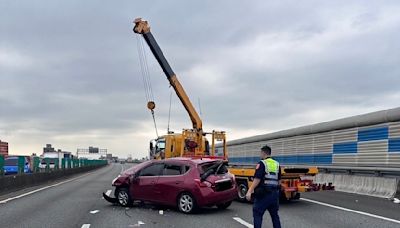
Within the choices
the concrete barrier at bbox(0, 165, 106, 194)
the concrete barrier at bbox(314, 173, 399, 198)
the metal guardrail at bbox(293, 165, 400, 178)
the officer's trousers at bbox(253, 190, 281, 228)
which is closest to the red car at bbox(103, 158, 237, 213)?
the officer's trousers at bbox(253, 190, 281, 228)

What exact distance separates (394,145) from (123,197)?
1036cm

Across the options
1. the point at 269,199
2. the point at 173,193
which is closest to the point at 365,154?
the point at 173,193

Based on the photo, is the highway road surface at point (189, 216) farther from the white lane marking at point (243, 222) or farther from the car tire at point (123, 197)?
the car tire at point (123, 197)

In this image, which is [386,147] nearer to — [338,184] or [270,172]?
[338,184]

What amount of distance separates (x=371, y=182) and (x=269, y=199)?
35.2ft

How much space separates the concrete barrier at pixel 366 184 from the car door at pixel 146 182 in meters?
8.17

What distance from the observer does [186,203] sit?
42.3 feet

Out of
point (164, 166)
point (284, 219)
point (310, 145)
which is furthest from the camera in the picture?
point (310, 145)

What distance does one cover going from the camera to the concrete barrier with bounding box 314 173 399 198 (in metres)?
16.6

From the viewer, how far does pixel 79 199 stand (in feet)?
55.5

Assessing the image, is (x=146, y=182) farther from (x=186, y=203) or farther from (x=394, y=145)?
(x=394, y=145)

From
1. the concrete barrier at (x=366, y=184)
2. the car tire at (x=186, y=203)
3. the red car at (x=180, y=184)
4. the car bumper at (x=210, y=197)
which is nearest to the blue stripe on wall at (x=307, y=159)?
the concrete barrier at (x=366, y=184)

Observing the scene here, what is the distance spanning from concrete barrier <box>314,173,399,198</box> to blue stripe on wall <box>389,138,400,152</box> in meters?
1.35

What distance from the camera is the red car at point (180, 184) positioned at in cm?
1272
